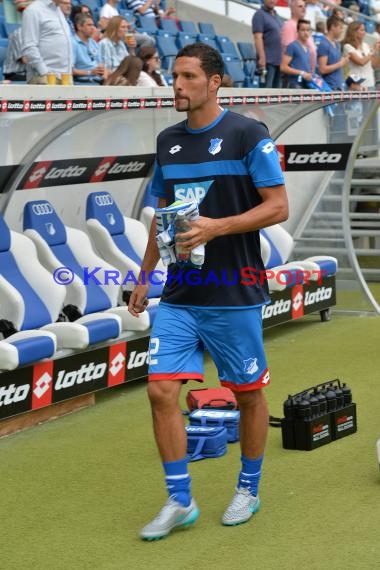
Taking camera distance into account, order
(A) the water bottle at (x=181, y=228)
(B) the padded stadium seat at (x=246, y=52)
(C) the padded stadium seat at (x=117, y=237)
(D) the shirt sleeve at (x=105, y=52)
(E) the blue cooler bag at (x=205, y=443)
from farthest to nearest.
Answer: (B) the padded stadium seat at (x=246, y=52) < (D) the shirt sleeve at (x=105, y=52) < (C) the padded stadium seat at (x=117, y=237) < (E) the blue cooler bag at (x=205, y=443) < (A) the water bottle at (x=181, y=228)

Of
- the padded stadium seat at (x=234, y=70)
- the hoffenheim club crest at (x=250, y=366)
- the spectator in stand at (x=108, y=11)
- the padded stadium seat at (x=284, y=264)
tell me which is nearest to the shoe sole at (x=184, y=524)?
the hoffenheim club crest at (x=250, y=366)

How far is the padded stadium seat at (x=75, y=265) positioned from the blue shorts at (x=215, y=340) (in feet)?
9.78

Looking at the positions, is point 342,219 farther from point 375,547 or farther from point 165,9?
point 165,9

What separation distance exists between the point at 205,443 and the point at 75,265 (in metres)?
2.78

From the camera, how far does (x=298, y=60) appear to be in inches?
512

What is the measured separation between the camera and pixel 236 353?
467 centimetres

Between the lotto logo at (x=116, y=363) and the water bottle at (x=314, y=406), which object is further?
the lotto logo at (x=116, y=363)

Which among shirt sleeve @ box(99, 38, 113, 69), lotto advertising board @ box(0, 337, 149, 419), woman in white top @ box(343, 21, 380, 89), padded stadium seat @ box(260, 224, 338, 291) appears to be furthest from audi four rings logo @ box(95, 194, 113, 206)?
woman in white top @ box(343, 21, 380, 89)

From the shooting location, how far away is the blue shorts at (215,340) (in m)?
4.62

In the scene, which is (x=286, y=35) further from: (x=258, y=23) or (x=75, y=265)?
(x=75, y=265)

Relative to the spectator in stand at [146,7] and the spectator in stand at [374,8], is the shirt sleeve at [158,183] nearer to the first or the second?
the spectator in stand at [146,7]

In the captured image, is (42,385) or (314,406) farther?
(42,385)

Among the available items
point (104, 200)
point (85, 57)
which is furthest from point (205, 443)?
point (85, 57)

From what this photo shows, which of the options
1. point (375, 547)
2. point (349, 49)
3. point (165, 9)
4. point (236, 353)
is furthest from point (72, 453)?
point (165, 9)
